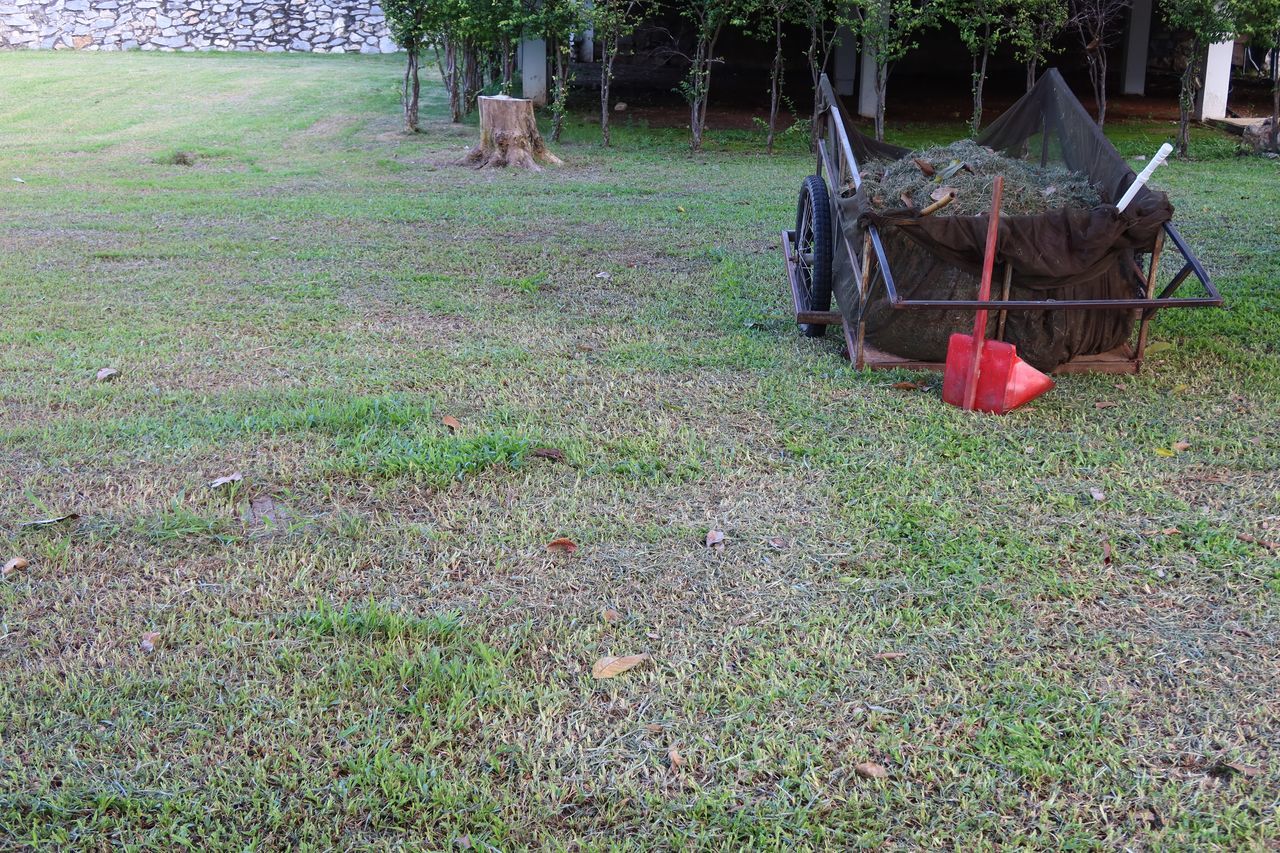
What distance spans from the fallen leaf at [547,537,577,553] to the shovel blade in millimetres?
2068

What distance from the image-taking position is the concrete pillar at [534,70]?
16375 mm

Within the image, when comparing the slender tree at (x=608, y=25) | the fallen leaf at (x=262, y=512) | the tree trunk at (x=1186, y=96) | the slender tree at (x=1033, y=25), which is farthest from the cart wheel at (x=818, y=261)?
the tree trunk at (x=1186, y=96)

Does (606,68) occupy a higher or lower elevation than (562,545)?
higher

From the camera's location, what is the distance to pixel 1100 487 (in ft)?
12.9

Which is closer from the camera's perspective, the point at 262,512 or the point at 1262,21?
the point at 262,512

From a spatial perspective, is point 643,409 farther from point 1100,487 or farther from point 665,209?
point 665,209

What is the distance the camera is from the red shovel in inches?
182

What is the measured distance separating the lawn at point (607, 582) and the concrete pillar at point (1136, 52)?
45.0 ft

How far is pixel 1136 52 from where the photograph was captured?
18.6m

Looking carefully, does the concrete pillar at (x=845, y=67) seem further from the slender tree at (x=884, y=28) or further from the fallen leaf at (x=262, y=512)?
the fallen leaf at (x=262, y=512)

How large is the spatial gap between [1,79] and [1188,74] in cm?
1971

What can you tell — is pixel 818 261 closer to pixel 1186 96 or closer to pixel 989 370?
pixel 989 370

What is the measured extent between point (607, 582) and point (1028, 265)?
8.59ft

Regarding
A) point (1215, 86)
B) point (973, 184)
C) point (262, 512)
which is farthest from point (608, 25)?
point (262, 512)
